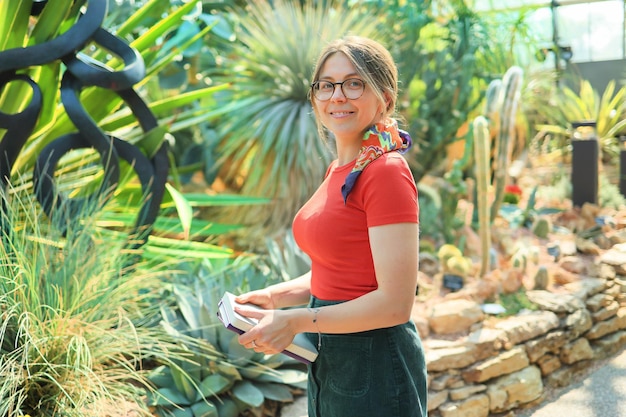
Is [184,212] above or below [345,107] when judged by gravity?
below

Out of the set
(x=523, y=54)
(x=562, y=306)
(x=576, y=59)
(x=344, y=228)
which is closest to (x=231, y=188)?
(x=562, y=306)

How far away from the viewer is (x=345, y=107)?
1.34m

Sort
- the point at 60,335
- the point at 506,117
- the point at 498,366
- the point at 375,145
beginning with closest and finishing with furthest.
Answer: the point at 375,145 < the point at 60,335 < the point at 498,366 < the point at 506,117

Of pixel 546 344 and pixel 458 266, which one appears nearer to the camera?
pixel 546 344

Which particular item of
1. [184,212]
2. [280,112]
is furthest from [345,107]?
[280,112]

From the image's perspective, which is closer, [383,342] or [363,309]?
[363,309]

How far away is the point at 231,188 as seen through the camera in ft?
18.9

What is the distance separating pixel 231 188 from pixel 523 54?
506cm

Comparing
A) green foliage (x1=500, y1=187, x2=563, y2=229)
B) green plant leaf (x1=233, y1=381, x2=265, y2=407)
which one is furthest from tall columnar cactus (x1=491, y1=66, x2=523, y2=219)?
green plant leaf (x1=233, y1=381, x2=265, y2=407)

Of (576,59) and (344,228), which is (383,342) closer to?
(344,228)

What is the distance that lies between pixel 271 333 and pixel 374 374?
0.25 metres

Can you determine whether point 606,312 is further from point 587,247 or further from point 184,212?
point 184,212

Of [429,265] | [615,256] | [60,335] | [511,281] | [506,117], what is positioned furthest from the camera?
[506,117]

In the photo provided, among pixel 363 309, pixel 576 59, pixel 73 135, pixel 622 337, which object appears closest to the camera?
pixel 363 309
